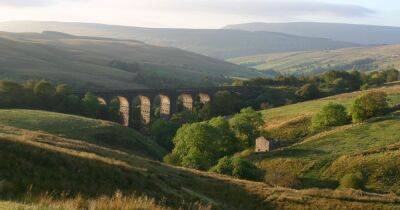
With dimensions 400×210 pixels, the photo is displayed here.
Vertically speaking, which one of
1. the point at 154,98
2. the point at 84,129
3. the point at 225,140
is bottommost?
the point at 154,98

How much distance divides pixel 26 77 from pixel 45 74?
9.54 meters

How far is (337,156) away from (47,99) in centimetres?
5713

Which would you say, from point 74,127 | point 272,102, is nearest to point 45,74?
point 272,102

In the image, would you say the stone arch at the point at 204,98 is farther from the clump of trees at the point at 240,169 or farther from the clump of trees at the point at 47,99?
the clump of trees at the point at 240,169

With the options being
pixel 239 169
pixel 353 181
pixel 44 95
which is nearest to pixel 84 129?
pixel 239 169

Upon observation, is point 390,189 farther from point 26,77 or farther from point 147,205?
point 26,77

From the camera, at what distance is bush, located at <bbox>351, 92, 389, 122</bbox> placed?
72.4 metres

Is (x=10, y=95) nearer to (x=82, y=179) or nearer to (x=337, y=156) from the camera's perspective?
(x=337, y=156)

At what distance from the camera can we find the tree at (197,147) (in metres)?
59.1

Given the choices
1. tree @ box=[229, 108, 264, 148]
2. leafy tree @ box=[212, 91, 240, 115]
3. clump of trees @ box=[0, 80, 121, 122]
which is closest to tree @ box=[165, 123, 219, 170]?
tree @ box=[229, 108, 264, 148]

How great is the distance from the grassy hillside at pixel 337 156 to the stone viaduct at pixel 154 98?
147ft

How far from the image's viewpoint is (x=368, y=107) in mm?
73000

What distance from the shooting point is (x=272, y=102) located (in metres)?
127

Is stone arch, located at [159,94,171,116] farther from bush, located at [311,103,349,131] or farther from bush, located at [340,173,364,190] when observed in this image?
bush, located at [340,173,364,190]
